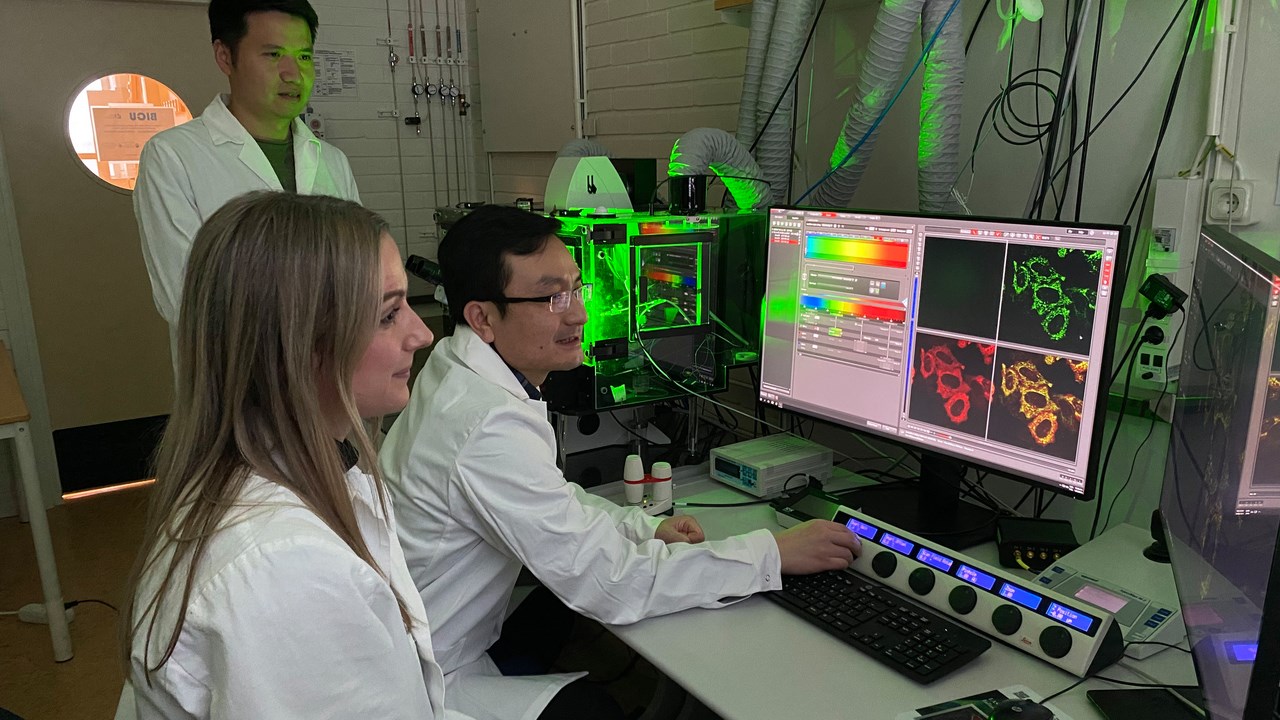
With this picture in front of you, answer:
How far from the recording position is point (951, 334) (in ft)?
4.58

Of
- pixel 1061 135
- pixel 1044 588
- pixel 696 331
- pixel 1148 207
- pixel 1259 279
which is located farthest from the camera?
pixel 696 331

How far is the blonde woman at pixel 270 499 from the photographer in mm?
753

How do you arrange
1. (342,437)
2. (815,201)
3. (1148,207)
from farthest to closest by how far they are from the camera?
(815,201) < (1148,207) < (342,437)

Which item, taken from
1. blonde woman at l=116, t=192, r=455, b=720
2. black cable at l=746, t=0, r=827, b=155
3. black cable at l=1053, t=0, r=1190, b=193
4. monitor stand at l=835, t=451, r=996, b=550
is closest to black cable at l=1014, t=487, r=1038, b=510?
monitor stand at l=835, t=451, r=996, b=550

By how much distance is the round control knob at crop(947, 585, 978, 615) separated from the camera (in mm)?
1184

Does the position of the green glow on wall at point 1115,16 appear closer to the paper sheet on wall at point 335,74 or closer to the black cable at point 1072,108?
the black cable at point 1072,108

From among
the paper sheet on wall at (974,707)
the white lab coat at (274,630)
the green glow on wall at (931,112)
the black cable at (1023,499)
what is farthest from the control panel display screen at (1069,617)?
the green glow on wall at (931,112)

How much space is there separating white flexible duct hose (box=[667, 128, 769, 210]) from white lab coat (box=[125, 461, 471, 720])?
4.36 ft

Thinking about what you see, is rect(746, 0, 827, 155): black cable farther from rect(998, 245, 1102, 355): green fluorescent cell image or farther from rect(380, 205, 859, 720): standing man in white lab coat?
rect(998, 245, 1102, 355): green fluorescent cell image

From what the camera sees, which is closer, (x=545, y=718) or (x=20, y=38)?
(x=545, y=718)

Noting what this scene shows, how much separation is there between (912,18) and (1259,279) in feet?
3.42

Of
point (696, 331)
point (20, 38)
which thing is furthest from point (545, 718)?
point (20, 38)

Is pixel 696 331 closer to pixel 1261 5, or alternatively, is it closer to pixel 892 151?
pixel 892 151

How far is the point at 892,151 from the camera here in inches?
77.5
